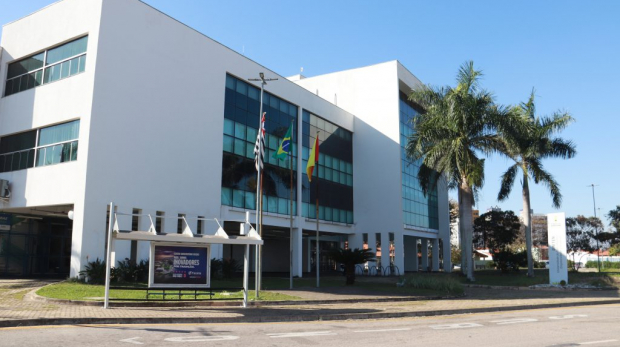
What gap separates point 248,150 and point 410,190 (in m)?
19.1

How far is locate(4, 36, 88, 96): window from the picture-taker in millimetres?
24016

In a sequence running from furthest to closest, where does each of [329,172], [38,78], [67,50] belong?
1. [329,172]
2. [38,78]
3. [67,50]

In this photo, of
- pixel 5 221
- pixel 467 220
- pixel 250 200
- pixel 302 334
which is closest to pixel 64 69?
pixel 5 221

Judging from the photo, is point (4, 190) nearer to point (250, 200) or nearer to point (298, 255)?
point (250, 200)

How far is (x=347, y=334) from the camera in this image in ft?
36.0

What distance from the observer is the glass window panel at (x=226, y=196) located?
2845 cm

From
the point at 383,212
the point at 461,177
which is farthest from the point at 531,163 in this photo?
the point at 383,212

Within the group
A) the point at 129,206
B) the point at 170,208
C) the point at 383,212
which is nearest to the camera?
the point at 129,206

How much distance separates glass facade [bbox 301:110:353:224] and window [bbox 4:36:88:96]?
16.8 m

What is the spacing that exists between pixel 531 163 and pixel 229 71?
71.0 ft

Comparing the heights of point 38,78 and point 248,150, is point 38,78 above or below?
above

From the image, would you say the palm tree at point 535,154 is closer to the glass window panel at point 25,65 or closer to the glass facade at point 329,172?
the glass facade at point 329,172

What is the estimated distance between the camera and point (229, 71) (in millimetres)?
29766

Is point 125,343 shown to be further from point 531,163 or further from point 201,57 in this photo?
point 531,163
